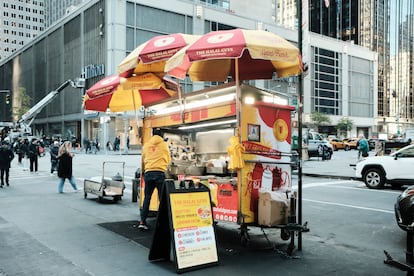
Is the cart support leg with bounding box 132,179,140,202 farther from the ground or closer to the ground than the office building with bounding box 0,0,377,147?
closer to the ground

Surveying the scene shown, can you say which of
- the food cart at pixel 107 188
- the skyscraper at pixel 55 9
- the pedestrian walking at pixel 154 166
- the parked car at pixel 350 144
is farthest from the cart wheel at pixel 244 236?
the skyscraper at pixel 55 9

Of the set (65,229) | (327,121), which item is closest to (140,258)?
(65,229)

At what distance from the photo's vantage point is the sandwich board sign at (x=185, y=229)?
5328 mm

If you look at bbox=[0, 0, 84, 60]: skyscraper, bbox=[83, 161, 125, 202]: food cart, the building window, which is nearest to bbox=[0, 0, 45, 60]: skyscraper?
bbox=[0, 0, 84, 60]: skyscraper

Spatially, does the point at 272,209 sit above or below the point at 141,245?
above

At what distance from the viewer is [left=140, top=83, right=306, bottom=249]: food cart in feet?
21.7

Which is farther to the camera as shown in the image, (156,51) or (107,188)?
(107,188)

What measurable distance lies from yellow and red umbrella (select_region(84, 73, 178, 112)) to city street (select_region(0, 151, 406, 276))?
2.62m

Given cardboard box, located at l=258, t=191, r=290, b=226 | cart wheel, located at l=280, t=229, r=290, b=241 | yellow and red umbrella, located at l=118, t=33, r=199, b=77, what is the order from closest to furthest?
cardboard box, located at l=258, t=191, r=290, b=226 < cart wheel, located at l=280, t=229, r=290, b=241 < yellow and red umbrella, located at l=118, t=33, r=199, b=77

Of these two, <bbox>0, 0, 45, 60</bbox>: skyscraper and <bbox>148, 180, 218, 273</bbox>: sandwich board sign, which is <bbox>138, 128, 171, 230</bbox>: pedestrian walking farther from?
<bbox>0, 0, 45, 60</bbox>: skyscraper

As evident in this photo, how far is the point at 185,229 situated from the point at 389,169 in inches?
422

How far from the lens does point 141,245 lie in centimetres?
666

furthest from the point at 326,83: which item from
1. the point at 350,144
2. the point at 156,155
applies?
the point at 156,155

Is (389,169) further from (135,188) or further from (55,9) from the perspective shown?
(55,9)
